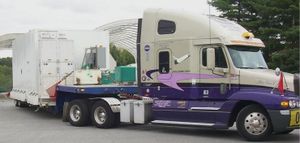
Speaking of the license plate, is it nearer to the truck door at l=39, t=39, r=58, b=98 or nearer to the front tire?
the front tire

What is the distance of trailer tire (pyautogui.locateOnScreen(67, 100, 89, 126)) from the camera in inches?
628

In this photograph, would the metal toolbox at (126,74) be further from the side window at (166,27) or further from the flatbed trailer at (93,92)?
the side window at (166,27)

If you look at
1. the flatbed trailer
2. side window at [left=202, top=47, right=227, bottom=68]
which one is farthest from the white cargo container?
side window at [left=202, top=47, right=227, bottom=68]

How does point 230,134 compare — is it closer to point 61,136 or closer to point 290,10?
point 61,136

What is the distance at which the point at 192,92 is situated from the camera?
13.3 m

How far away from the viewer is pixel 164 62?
1393 centimetres

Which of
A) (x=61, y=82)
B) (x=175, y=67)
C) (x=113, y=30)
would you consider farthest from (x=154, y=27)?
(x=113, y=30)

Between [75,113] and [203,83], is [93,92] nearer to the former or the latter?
[75,113]

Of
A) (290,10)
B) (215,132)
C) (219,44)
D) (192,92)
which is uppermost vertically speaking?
(290,10)

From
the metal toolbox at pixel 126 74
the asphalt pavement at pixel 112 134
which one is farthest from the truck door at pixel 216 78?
the metal toolbox at pixel 126 74

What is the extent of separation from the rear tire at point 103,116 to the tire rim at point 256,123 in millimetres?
4404

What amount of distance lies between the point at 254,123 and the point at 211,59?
1808 mm

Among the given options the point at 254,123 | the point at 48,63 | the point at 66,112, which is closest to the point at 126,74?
the point at 66,112

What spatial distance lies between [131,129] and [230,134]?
2923 mm
